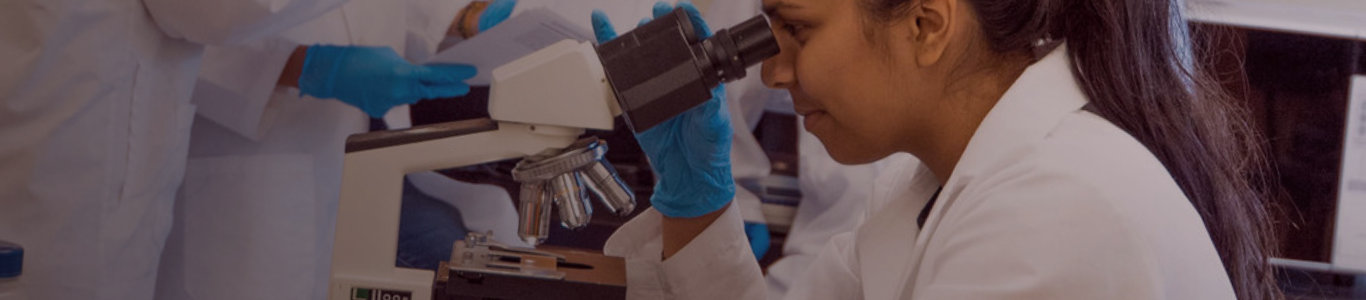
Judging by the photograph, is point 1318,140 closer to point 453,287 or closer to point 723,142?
point 723,142

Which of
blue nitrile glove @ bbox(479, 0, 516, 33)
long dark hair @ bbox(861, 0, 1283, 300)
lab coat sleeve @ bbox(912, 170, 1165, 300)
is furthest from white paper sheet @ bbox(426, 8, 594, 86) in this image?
lab coat sleeve @ bbox(912, 170, 1165, 300)

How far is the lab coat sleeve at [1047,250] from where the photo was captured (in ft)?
2.47

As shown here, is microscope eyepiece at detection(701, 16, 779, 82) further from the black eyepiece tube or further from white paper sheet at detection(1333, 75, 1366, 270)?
white paper sheet at detection(1333, 75, 1366, 270)

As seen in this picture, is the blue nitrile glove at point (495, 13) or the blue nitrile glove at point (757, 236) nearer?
the blue nitrile glove at point (495, 13)

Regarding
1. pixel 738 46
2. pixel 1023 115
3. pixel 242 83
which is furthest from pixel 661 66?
pixel 242 83

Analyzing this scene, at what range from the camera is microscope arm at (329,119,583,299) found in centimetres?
104

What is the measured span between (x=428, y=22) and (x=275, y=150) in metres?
0.38

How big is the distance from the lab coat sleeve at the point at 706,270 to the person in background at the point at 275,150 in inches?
23.5

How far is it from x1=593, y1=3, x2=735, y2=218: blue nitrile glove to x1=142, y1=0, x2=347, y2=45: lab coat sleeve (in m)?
0.51

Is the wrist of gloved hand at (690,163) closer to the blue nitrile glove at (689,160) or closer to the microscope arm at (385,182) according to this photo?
the blue nitrile glove at (689,160)

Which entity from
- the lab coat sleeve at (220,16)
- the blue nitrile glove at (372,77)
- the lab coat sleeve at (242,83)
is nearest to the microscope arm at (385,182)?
the lab coat sleeve at (220,16)

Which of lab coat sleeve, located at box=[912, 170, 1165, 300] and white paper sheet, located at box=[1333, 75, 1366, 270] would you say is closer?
lab coat sleeve, located at box=[912, 170, 1165, 300]

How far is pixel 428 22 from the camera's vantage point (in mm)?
2098

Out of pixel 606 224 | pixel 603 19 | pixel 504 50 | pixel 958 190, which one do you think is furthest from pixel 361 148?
pixel 606 224
